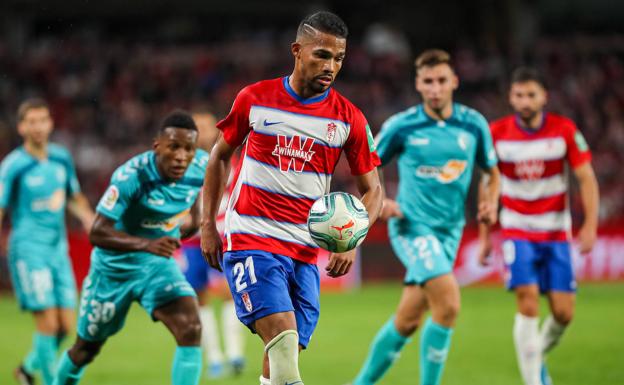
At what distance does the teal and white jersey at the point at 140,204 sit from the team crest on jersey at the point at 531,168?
290cm

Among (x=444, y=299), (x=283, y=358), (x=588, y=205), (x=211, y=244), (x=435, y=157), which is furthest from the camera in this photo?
(x=588, y=205)

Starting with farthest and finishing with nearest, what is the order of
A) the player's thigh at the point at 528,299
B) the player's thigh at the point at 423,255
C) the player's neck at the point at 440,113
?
the player's thigh at the point at 528,299
the player's neck at the point at 440,113
the player's thigh at the point at 423,255

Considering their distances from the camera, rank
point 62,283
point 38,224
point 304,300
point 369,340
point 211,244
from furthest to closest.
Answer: point 369,340, point 38,224, point 62,283, point 304,300, point 211,244

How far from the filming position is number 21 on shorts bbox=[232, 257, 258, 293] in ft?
16.1

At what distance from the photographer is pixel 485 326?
11.8 meters

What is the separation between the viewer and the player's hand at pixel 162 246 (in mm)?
6055

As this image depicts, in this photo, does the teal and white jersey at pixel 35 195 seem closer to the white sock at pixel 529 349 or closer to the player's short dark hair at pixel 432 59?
the player's short dark hair at pixel 432 59

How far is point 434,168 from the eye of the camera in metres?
7.00

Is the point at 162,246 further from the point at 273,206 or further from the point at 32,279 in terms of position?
the point at 32,279

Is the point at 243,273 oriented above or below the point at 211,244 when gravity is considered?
below

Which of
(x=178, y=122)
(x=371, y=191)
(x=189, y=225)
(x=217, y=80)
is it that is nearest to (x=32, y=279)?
(x=189, y=225)

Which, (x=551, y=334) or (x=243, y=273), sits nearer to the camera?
(x=243, y=273)

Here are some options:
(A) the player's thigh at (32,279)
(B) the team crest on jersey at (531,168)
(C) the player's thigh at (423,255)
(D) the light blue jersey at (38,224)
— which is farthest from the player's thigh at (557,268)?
(A) the player's thigh at (32,279)

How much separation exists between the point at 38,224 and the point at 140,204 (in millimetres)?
2715
